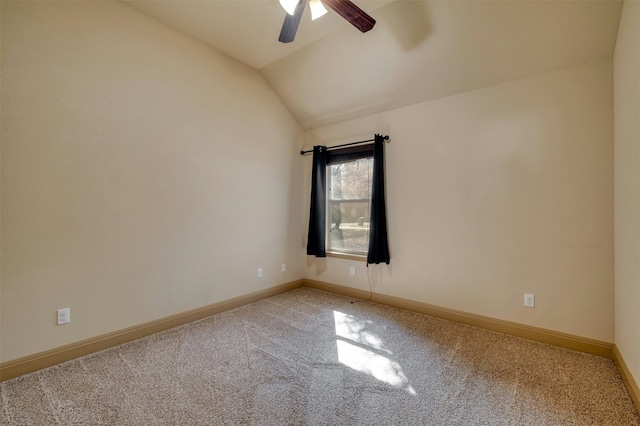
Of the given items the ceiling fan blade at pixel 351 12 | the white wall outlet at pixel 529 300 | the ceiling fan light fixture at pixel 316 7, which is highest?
the ceiling fan light fixture at pixel 316 7

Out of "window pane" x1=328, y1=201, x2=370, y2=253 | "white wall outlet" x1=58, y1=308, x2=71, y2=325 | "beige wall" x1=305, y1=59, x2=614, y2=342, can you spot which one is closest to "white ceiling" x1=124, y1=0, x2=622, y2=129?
"beige wall" x1=305, y1=59, x2=614, y2=342

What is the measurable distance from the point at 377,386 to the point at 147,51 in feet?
11.1

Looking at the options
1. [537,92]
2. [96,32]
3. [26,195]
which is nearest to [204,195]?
[26,195]

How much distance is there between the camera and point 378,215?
3275mm

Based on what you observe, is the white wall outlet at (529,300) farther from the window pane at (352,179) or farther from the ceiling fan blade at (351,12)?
the ceiling fan blade at (351,12)

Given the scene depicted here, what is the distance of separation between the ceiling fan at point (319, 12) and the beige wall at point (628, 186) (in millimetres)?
1593

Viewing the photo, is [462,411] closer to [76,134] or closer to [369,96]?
[369,96]

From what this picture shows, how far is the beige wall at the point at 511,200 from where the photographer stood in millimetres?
2191

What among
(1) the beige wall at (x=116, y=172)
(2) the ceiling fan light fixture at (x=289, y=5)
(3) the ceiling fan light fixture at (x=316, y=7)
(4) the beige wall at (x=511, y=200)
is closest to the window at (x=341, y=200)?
(4) the beige wall at (x=511, y=200)

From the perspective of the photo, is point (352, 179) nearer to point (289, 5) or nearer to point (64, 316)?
point (289, 5)

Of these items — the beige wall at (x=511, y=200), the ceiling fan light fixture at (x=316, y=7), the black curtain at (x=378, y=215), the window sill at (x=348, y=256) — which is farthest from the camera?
the window sill at (x=348, y=256)

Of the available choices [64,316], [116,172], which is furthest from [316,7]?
[64,316]

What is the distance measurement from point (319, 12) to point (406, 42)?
110cm

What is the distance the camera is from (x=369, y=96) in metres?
3.25
